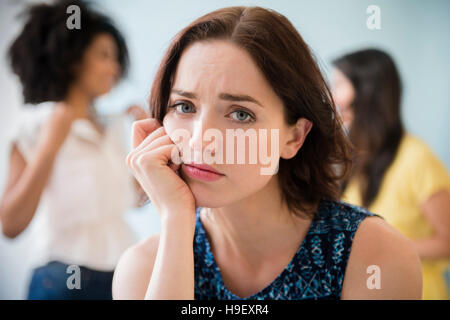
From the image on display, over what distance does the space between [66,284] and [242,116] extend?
2.53ft

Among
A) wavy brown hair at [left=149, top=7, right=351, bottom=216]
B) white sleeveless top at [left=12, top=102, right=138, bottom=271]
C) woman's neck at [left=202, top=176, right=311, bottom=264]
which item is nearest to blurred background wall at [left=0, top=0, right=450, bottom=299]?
white sleeveless top at [left=12, top=102, right=138, bottom=271]

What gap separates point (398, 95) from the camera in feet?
4.75

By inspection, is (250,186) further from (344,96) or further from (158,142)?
(344,96)

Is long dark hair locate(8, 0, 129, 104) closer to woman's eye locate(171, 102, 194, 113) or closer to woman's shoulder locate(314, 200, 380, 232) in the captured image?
woman's eye locate(171, 102, 194, 113)

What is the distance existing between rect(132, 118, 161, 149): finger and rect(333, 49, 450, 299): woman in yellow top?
2.32 feet

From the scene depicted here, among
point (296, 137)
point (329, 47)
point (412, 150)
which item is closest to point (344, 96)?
point (412, 150)

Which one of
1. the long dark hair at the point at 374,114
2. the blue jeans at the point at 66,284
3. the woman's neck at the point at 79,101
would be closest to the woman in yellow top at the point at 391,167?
the long dark hair at the point at 374,114

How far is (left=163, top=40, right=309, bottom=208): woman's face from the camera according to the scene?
0.69m

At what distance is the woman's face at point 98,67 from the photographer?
4.64ft

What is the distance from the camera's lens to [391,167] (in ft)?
4.50

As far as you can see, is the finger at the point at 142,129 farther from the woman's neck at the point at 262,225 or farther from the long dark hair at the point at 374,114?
the long dark hair at the point at 374,114

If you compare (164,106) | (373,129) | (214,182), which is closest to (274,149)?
(214,182)

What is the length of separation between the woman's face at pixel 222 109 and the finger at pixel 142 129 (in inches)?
3.1

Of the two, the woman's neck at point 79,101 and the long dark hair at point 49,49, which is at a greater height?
the long dark hair at point 49,49
